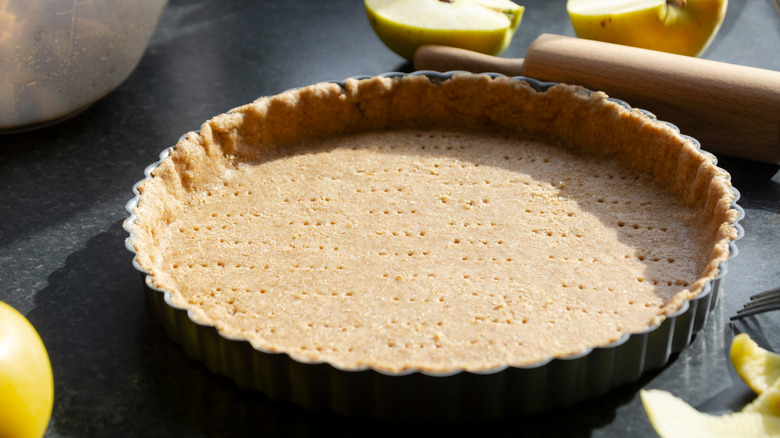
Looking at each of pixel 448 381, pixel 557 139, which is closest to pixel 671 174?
pixel 557 139

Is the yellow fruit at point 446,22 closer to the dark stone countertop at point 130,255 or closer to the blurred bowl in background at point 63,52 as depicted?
the dark stone countertop at point 130,255

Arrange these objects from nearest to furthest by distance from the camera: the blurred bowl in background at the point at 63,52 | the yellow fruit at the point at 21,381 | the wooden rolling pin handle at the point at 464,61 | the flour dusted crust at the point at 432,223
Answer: the yellow fruit at the point at 21,381
the flour dusted crust at the point at 432,223
the blurred bowl in background at the point at 63,52
the wooden rolling pin handle at the point at 464,61

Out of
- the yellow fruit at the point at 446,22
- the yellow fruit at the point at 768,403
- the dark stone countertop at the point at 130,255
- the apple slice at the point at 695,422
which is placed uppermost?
the yellow fruit at the point at 446,22

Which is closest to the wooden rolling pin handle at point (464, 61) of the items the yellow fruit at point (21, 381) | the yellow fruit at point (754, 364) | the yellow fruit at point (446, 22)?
the yellow fruit at point (446, 22)

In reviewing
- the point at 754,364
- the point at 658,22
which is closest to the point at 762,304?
the point at 754,364

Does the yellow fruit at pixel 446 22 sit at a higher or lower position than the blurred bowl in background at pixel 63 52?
higher

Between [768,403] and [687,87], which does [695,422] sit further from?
[687,87]

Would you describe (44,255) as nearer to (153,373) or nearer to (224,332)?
(153,373)
